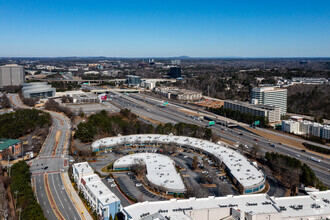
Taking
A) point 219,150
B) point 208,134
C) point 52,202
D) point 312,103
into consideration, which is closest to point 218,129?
point 208,134

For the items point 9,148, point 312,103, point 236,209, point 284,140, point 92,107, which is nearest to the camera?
point 236,209

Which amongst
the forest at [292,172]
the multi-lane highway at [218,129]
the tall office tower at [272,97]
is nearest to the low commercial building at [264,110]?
the tall office tower at [272,97]

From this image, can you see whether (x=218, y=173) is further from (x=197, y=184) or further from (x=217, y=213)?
(x=217, y=213)

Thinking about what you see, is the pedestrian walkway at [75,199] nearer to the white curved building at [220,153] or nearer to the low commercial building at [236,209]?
the low commercial building at [236,209]

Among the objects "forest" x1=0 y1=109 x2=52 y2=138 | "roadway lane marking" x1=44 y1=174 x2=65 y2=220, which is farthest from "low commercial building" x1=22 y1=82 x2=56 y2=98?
"roadway lane marking" x1=44 y1=174 x2=65 y2=220

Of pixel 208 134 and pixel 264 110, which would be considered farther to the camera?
pixel 264 110

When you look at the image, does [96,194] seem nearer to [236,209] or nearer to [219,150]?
[236,209]
